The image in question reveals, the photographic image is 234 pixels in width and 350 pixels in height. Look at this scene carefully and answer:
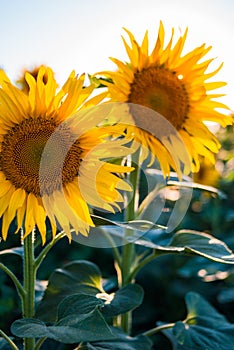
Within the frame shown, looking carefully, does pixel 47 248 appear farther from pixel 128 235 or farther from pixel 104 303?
pixel 128 235

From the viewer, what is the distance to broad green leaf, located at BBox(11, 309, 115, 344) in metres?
0.95

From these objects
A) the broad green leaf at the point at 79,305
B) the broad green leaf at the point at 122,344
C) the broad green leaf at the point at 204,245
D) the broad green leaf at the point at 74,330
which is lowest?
the broad green leaf at the point at 122,344

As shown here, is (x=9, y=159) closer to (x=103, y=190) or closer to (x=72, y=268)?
(x=103, y=190)

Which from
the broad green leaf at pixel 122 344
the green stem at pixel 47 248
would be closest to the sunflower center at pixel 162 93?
the green stem at pixel 47 248

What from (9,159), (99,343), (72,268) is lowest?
(99,343)

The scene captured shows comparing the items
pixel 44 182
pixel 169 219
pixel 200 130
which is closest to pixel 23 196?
pixel 44 182

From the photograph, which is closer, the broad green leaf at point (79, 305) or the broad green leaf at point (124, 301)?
the broad green leaf at point (79, 305)

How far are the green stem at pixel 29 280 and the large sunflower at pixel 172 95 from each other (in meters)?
0.33

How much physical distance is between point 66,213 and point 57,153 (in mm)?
111

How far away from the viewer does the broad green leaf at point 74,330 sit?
3.12 feet

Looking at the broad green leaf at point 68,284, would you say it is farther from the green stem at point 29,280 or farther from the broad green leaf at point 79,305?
the broad green leaf at point 79,305

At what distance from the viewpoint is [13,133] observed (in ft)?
3.76

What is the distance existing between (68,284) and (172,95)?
0.48 meters

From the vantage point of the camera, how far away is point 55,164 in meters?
1.15
